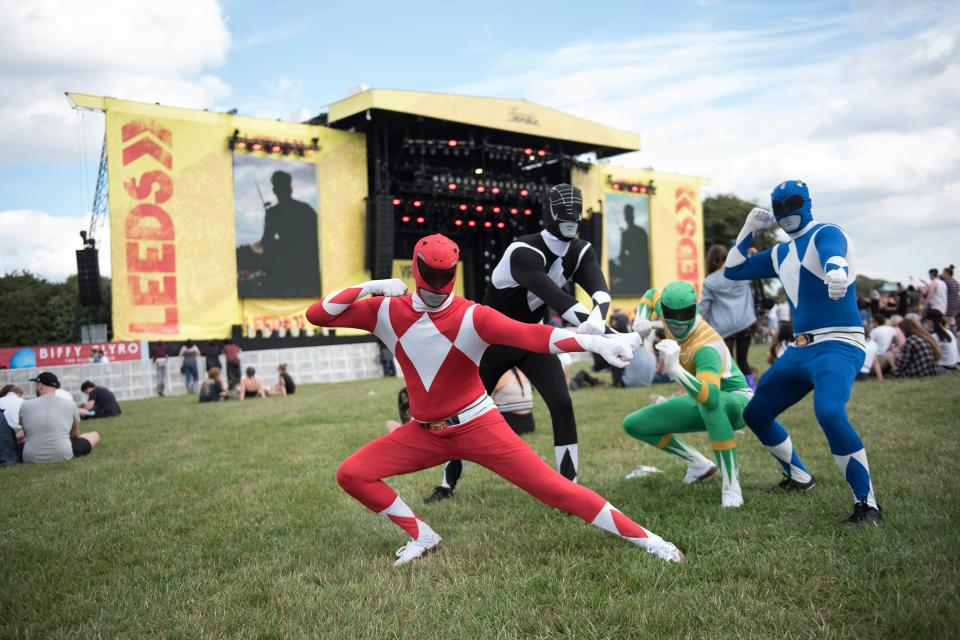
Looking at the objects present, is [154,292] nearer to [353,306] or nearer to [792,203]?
[353,306]

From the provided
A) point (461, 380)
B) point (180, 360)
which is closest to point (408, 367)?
point (461, 380)

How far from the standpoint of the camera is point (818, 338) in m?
4.52

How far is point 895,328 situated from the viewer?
13.0 m

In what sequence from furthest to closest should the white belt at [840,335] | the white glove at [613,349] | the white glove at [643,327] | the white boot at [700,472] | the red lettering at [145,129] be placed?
the red lettering at [145,129]
the white boot at [700,472]
the white glove at [643,327]
the white belt at [840,335]
the white glove at [613,349]

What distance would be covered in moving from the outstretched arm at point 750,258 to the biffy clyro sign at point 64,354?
17294 millimetres

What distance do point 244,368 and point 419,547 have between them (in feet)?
53.9

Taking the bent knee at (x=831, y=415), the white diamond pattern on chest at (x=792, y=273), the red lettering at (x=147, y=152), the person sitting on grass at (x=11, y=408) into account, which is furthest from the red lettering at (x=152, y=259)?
the bent knee at (x=831, y=415)

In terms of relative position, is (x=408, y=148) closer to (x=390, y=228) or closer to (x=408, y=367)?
(x=390, y=228)

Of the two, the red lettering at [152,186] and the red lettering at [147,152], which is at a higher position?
the red lettering at [147,152]

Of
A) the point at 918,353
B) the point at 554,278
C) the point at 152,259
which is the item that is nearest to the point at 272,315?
the point at 152,259

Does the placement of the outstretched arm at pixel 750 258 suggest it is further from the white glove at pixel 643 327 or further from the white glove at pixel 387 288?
the white glove at pixel 387 288

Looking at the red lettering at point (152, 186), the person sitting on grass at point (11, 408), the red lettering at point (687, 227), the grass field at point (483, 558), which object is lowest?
the grass field at point (483, 558)

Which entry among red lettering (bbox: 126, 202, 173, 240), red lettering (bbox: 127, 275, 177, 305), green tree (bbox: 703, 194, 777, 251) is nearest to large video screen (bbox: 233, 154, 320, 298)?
red lettering (bbox: 127, 275, 177, 305)

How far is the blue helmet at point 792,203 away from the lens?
459 cm
